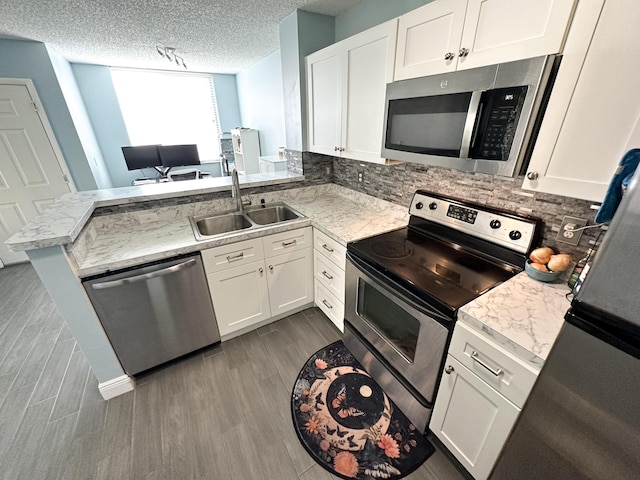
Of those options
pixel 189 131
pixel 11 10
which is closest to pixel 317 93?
pixel 11 10

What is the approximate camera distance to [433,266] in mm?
1407

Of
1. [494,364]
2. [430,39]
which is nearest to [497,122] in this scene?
[430,39]

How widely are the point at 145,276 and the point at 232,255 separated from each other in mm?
528

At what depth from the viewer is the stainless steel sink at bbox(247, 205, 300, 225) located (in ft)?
7.78

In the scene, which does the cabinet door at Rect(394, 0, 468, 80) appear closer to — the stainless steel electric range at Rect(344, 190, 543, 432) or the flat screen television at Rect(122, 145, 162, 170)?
the stainless steel electric range at Rect(344, 190, 543, 432)

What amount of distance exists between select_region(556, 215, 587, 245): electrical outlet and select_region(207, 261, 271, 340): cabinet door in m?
1.78

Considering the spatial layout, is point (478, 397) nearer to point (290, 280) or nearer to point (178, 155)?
point (290, 280)

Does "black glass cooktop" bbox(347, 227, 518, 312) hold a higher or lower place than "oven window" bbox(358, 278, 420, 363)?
higher

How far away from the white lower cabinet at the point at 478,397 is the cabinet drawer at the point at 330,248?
87 cm

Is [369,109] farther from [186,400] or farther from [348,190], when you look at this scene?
[186,400]

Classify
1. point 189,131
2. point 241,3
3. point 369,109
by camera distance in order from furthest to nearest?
point 189,131 → point 241,3 → point 369,109

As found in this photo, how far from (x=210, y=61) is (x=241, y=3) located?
8.47ft

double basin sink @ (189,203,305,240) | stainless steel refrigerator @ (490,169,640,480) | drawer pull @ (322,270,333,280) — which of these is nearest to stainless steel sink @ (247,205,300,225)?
double basin sink @ (189,203,305,240)

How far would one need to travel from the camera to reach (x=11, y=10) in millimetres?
2119
